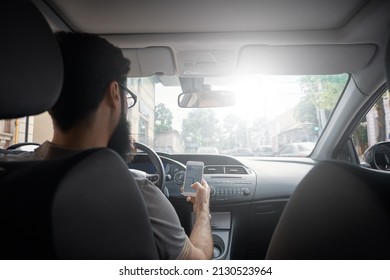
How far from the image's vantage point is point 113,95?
131 cm

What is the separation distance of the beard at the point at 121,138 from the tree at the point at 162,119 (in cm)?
138

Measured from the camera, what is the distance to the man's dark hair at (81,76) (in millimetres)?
1216

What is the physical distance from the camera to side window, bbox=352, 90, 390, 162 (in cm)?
290

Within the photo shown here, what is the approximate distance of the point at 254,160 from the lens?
10.9 ft

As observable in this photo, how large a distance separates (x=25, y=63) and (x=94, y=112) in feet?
1.13

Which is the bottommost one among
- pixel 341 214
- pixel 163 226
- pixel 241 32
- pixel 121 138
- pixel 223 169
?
pixel 163 226

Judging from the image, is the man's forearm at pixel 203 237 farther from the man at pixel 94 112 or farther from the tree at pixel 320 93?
the tree at pixel 320 93

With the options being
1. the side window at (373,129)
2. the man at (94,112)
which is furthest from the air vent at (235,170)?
the man at (94,112)

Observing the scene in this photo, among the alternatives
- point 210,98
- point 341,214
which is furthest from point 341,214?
point 210,98

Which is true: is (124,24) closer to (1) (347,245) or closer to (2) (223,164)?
(2) (223,164)

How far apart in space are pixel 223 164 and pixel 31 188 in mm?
2556

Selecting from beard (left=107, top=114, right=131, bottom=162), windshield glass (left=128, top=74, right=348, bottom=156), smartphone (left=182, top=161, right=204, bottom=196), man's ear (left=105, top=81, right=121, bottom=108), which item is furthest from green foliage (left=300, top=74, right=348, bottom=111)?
man's ear (left=105, top=81, right=121, bottom=108)

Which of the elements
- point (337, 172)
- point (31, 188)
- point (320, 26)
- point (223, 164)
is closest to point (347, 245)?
point (337, 172)

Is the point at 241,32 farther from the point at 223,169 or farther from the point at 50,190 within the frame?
the point at 50,190
